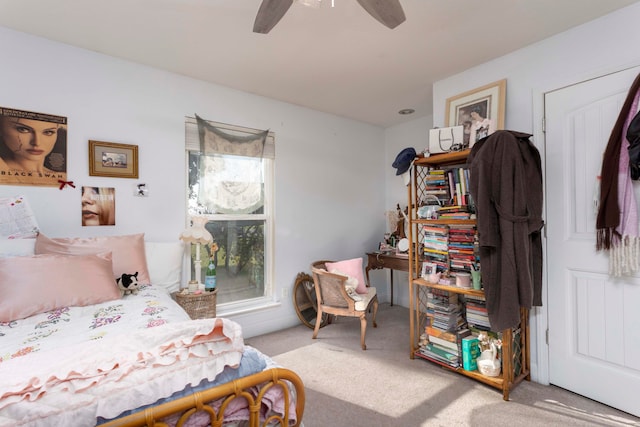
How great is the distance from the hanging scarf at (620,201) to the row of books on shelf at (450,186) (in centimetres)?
79

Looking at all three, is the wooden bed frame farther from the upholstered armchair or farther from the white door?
the white door

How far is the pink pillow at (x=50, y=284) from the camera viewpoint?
1647 mm

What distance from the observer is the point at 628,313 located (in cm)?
195

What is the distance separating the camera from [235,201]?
3238 millimetres

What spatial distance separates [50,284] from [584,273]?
330 centimetres

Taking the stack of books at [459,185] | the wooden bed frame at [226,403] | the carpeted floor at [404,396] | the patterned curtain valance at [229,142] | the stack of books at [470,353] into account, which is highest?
the patterned curtain valance at [229,142]

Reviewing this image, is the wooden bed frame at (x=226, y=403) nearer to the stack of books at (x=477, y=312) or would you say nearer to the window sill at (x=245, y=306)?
the stack of books at (x=477, y=312)

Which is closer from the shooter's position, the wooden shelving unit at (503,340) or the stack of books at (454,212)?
the wooden shelving unit at (503,340)

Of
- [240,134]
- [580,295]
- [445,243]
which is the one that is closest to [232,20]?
[240,134]

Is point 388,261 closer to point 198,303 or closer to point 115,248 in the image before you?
point 198,303

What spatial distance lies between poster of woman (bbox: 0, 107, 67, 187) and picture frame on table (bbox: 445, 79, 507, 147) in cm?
312

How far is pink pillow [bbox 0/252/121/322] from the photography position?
1647 mm

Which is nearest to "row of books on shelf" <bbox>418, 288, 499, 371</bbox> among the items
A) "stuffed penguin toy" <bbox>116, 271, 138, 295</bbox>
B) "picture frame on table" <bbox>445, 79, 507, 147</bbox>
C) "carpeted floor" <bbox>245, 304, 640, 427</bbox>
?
"carpeted floor" <bbox>245, 304, 640, 427</bbox>

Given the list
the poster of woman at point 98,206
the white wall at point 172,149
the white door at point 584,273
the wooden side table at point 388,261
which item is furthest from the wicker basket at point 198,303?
the white door at point 584,273
